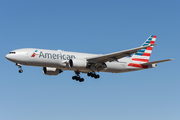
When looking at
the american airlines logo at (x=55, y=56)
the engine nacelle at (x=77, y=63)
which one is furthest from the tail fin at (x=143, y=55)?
the american airlines logo at (x=55, y=56)

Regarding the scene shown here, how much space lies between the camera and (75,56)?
1703 inches

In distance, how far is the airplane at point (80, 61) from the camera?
40.4m

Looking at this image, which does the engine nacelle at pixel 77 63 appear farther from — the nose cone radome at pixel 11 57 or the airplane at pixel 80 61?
the nose cone radome at pixel 11 57

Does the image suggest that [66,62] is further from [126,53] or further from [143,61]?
[143,61]

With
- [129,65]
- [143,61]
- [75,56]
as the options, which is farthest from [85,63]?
[143,61]

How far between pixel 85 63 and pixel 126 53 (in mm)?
6376

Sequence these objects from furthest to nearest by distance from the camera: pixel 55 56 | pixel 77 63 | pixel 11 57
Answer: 1. pixel 77 63
2. pixel 55 56
3. pixel 11 57

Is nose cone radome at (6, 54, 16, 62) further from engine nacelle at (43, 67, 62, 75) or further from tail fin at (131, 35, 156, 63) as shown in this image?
tail fin at (131, 35, 156, 63)

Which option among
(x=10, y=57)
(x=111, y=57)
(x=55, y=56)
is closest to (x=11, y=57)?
(x=10, y=57)

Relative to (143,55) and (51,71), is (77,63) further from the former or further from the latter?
(143,55)

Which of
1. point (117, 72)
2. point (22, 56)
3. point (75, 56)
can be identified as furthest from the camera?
point (117, 72)

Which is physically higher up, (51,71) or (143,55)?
(143,55)

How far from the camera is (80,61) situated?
1666 inches

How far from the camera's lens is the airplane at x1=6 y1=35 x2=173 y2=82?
40375 millimetres
